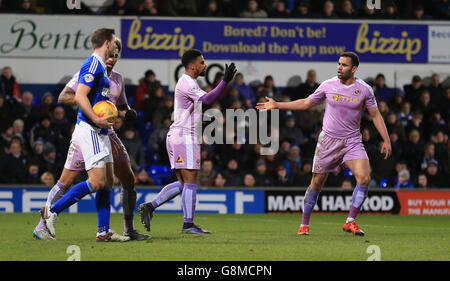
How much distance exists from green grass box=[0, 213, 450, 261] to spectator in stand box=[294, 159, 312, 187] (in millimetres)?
2787

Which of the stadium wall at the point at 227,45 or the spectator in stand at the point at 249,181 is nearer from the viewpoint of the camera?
the spectator in stand at the point at 249,181

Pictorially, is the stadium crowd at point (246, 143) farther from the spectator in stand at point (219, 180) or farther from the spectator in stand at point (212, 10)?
the spectator in stand at point (212, 10)

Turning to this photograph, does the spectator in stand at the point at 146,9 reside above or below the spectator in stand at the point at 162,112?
above

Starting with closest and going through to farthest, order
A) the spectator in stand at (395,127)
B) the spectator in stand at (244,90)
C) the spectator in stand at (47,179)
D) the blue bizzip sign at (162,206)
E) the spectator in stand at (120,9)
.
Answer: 1. the blue bizzip sign at (162,206)
2. the spectator in stand at (47,179)
3. the spectator in stand at (395,127)
4. the spectator in stand at (244,90)
5. the spectator in stand at (120,9)

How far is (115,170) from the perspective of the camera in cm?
939

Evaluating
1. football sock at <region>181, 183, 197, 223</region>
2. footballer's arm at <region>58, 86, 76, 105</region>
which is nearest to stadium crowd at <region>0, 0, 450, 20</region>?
football sock at <region>181, 183, 197, 223</region>

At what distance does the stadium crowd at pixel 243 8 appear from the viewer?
63.2 feet

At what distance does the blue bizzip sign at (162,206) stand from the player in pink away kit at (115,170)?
6.18m

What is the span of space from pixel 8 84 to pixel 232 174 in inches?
210

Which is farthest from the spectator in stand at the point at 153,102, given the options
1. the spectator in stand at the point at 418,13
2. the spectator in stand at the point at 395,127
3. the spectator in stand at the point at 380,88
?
the spectator in stand at the point at 418,13

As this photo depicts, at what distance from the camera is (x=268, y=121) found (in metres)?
17.7

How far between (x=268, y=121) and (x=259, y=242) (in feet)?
27.9

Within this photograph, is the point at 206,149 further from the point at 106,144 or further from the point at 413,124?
the point at 106,144

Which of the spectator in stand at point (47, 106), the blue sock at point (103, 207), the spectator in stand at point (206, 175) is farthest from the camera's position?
the spectator in stand at point (47, 106)
